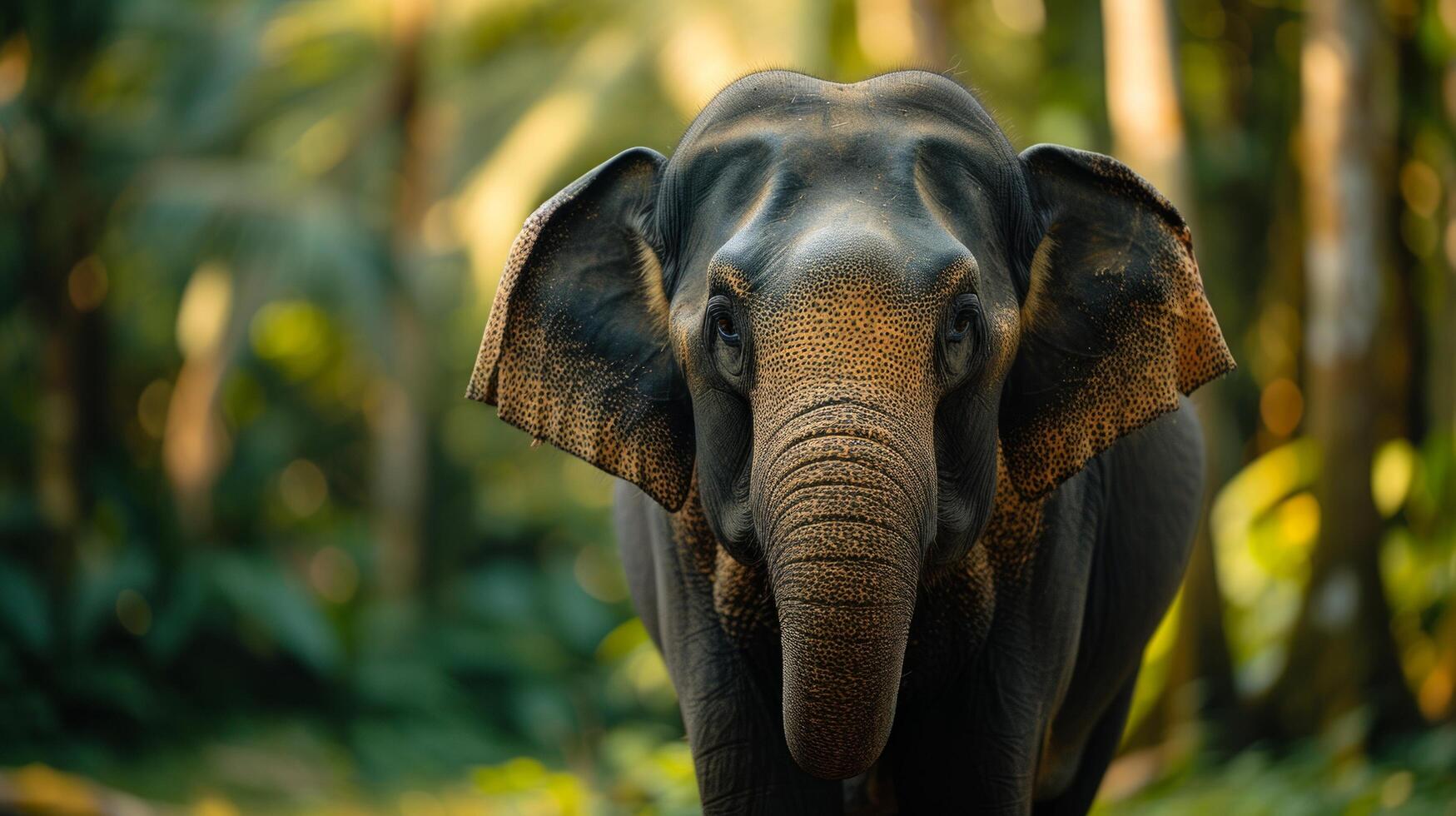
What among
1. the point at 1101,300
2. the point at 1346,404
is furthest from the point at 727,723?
the point at 1346,404

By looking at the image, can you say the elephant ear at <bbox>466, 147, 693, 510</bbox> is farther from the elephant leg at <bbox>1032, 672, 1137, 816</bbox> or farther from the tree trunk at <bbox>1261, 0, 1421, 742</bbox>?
the tree trunk at <bbox>1261, 0, 1421, 742</bbox>

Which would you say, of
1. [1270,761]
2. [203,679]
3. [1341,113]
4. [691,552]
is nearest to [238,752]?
[203,679]

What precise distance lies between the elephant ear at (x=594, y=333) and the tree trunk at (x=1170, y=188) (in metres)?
3.71

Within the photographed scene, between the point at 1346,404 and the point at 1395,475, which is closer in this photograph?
the point at 1346,404

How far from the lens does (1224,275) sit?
1382cm

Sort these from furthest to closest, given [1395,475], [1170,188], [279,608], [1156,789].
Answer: [279,608] < [1395,475] < [1156,789] < [1170,188]

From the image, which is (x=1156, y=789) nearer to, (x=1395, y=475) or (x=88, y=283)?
(x=1395, y=475)

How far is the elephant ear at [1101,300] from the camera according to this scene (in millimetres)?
2990

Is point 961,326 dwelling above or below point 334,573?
below

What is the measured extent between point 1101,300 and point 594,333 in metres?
0.92

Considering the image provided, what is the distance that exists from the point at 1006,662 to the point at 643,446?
0.78 m

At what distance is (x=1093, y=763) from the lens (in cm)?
430

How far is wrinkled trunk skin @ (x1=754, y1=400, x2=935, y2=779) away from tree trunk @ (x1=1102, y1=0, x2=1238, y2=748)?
4109 mm

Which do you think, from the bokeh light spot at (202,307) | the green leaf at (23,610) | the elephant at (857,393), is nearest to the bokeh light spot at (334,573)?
the bokeh light spot at (202,307)
